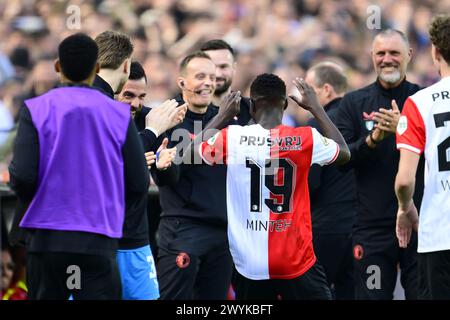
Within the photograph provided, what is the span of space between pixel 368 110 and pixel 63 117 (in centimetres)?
370

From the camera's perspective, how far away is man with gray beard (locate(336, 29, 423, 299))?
27.9ft

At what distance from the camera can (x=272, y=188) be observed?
6.89 m

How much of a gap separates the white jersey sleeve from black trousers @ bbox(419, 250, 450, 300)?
2.86 ft

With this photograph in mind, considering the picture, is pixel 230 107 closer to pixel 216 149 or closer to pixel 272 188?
pixel 216 149

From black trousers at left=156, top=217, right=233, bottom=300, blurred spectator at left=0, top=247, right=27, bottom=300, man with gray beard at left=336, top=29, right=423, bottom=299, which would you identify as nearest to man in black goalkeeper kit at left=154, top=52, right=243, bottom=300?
black trousers at left=156, top=217, right=233, bottom=300

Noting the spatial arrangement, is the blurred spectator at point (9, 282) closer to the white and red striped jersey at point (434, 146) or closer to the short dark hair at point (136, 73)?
the short dark hair at point (136, 73)

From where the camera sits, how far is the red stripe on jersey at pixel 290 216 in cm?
686

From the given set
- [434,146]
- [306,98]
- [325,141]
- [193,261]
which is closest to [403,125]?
[434,146]

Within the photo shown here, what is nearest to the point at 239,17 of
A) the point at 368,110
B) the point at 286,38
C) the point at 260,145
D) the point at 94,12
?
the point at 286,38

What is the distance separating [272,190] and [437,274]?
1155 mm

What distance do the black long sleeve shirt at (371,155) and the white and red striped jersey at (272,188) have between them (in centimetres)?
163

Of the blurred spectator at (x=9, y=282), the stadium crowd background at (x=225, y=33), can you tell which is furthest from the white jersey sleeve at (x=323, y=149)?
the stadium crowd background at (x=225, y=33)

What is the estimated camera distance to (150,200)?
407 inches

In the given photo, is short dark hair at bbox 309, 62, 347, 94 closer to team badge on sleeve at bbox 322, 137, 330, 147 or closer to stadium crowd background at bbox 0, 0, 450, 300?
team badge on sleeve at bbox 322, 137, 330, 147
